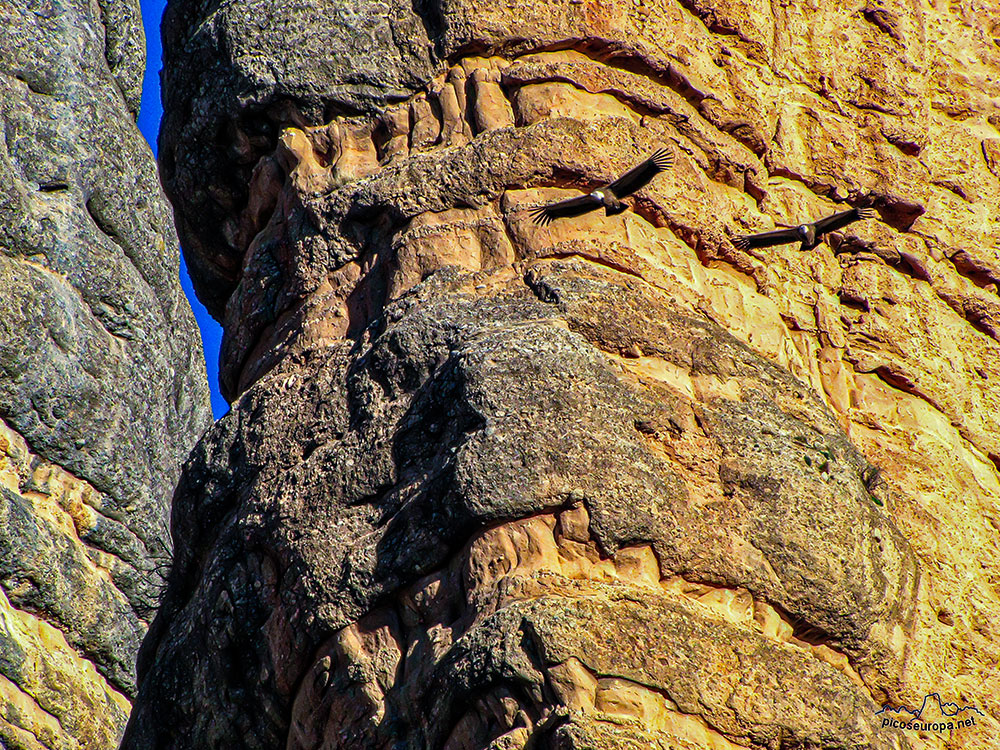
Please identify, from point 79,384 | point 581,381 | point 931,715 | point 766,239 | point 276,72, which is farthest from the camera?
point 79,384

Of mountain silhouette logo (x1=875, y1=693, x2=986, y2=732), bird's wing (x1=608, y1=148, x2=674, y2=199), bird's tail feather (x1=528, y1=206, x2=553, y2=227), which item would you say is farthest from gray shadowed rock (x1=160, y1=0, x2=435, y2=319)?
mountain silhouette logo (x1=875, y1=693, x2=986, y2=732)

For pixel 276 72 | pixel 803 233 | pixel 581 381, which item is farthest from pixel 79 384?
pixel 581 381

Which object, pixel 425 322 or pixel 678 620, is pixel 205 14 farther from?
pixel 678 620

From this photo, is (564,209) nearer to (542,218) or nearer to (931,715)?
(542,218)

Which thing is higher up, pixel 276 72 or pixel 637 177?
pixel 276 72

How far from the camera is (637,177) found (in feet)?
13.4


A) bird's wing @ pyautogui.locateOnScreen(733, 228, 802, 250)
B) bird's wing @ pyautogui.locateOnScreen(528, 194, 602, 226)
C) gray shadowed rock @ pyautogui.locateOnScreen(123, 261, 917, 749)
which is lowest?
gray shadowed rock @ pyautogui.locateOnScreen(123, 261, 917, 749)

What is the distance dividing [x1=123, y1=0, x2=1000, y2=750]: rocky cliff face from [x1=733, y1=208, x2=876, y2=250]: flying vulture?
60 millimetres

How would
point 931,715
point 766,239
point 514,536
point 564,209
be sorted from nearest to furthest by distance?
point 514,536
point 931,715
point 564,209
point 766,239

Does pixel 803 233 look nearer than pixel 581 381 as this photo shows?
No

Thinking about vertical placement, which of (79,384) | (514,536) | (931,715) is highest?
(79,384)

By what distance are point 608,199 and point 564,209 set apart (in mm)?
154

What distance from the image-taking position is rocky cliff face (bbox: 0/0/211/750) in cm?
875

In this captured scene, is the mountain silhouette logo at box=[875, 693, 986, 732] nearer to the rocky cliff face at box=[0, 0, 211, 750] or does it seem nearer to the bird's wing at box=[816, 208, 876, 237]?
the bird's wing at box=[816, 208, 876, 237]
